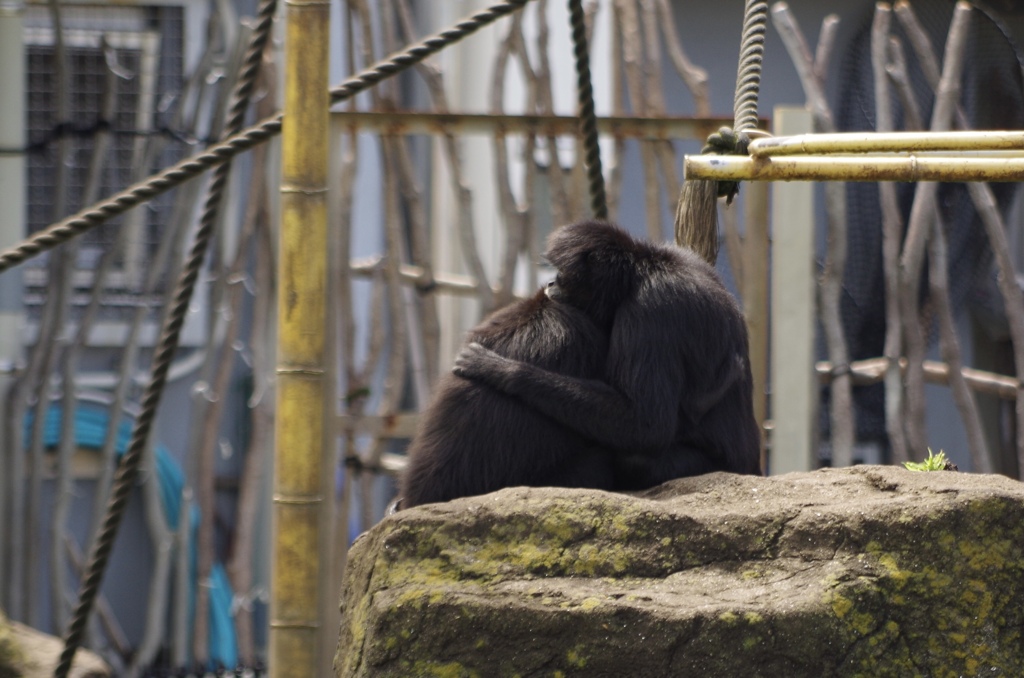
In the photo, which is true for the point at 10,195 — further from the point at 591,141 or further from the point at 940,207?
the point at 940,207

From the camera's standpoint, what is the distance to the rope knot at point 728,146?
3027 mm

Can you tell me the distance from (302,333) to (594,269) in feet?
2.93

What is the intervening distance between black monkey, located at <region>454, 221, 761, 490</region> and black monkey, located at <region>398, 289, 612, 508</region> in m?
0.04

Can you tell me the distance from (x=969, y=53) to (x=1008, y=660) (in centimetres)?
511

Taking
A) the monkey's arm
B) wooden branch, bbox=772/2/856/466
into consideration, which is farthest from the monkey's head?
wooden branch, bbox=772/2/856/466

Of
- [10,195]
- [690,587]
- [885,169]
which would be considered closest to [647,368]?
[885,169]

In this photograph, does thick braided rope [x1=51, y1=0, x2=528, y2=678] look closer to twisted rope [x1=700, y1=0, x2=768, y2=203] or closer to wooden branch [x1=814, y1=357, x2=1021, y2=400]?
twisted rope [x1=700, y1=0, x2=768, y2=203]

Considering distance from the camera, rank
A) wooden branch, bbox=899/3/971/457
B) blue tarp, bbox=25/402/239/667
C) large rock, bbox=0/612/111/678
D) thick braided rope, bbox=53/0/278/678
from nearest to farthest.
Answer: thick braided rope, bbox=53/0/278/678 < large rock, bbox=0/612/111/678 < wooden branch, bbox=899/3/971/457 < blue tarp, bbox=25/402/239/667

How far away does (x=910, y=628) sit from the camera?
1970 mm

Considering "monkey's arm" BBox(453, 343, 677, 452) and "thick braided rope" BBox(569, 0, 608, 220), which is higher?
"thick braided rope" BBox(569, 0, 608, 220)

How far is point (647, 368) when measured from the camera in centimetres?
299

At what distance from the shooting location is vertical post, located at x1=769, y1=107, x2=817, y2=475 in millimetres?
4758

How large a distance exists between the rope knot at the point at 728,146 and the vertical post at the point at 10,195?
3.28 metres

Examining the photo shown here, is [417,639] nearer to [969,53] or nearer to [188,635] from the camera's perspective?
[188,635]
